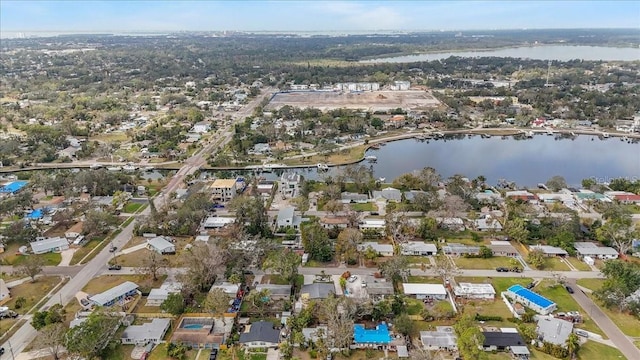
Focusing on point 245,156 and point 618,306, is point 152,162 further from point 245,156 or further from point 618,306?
point 618,306

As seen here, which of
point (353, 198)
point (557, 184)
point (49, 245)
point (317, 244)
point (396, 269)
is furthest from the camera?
point (557, 184)

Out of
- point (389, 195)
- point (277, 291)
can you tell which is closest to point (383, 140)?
point (389, 195)

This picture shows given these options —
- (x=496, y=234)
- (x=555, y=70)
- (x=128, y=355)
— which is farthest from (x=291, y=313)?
(x=555, y=70)

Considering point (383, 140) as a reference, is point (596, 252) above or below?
below

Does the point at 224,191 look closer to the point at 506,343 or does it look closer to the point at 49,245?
the point at 49,245

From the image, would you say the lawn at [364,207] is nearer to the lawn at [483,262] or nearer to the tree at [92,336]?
the lawn at [483,262]
